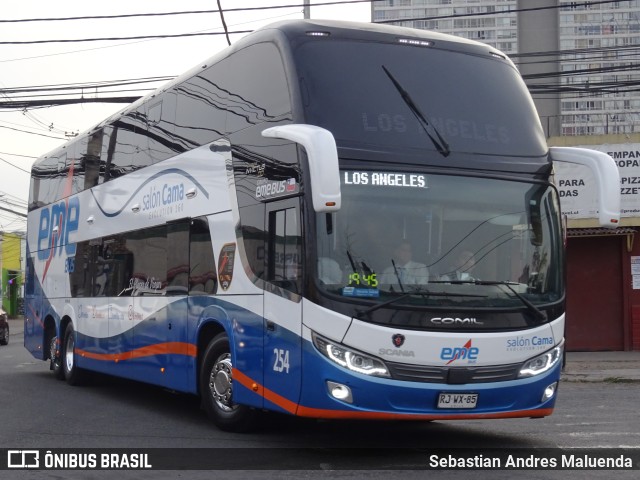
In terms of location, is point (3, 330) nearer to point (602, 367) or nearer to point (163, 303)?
point (602, 367)

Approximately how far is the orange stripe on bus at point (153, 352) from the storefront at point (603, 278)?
12.1 metres

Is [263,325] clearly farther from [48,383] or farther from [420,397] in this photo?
[48,383]

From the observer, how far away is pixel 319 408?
9047 millimetres

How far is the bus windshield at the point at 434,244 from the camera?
916cm

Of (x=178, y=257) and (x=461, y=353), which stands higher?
(x=178, y=257)

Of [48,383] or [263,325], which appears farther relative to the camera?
[48,383]

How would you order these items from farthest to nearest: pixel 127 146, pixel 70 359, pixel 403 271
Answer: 1. pixel 70 359
2. pixel 127 146
3. pixel 403 271

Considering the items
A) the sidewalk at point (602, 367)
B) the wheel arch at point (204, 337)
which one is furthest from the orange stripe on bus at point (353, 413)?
the sidewalk at point (602, 367)

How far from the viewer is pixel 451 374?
30.2 ft

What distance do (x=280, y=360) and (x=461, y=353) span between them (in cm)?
168

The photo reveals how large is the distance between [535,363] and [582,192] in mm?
14211

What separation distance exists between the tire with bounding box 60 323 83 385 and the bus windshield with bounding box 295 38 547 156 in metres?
9.33

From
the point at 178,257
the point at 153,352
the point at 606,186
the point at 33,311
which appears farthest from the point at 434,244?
the point at 33,311

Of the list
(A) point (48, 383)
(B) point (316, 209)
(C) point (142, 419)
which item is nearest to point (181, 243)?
(C) point (142, 419)
